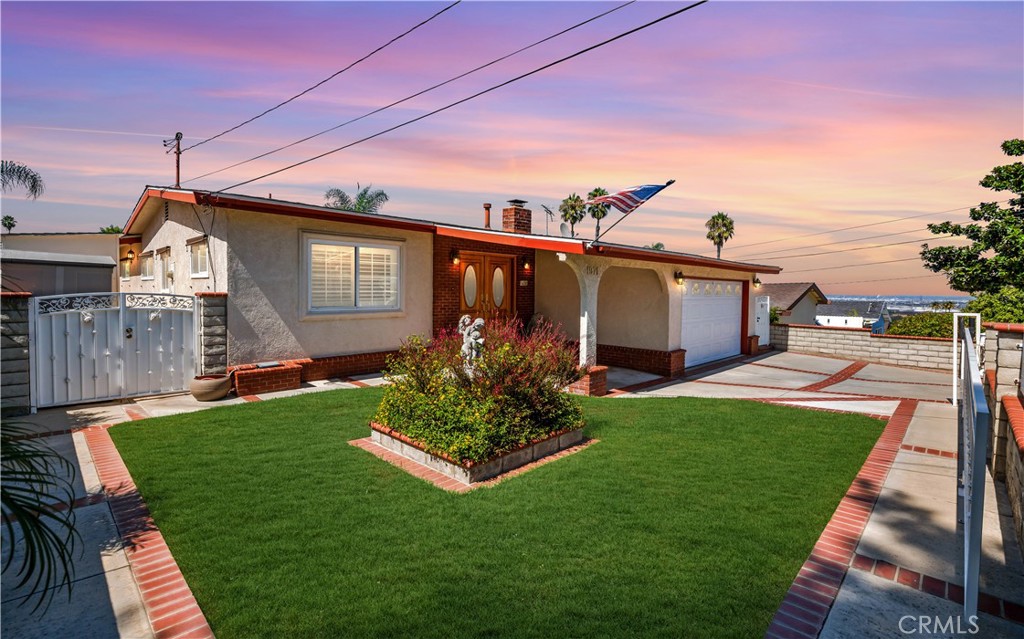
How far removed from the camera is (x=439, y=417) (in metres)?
6.13

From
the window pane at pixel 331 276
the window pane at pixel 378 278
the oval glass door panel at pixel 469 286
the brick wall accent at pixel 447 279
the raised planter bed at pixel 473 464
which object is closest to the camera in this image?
the raised planter bed at pixel 473 464

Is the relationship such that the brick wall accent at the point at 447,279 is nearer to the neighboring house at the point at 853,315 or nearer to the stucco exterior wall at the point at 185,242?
the stucco exterior wall at the point at 185,242

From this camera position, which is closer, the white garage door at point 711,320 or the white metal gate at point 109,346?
the white metal gate at point 109,346

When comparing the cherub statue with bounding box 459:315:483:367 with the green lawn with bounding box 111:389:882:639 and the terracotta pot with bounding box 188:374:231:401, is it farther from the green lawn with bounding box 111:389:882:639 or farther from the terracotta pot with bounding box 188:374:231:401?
the terracotta pot with bounding box 188:374:231:401

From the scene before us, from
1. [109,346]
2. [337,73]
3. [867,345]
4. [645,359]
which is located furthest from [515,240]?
[867,345]

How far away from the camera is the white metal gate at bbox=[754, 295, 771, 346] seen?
18.4 meters

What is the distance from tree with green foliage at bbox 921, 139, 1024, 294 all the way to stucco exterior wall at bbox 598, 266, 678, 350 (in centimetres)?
1003

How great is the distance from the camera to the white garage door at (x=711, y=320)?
46.0 feet

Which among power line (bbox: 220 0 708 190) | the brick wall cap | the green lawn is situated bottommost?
the green lawn

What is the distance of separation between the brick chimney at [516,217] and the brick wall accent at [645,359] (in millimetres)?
4186

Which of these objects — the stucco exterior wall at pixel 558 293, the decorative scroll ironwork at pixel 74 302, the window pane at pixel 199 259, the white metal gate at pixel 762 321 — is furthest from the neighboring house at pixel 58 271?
the white metal gate at pixel 762 321

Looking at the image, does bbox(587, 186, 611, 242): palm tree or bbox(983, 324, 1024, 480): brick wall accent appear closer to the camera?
bbox(983, 324, 1024, 480): brick wall accent

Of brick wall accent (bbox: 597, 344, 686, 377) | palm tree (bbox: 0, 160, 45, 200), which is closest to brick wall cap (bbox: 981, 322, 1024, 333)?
brick wall accent (bbox: 597, 344, 686, 377)

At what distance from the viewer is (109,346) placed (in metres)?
8.70
